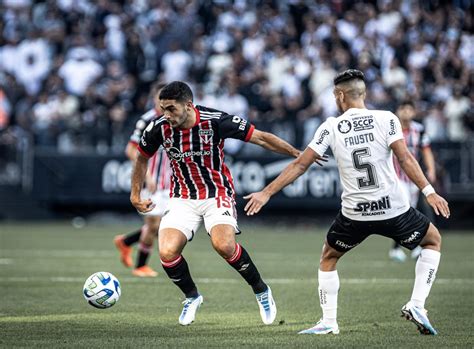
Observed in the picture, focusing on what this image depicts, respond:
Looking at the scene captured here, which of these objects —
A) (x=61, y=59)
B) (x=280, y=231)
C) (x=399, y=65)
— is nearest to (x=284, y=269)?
(x=280, y=231)

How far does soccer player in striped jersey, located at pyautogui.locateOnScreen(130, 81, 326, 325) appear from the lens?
817 cm

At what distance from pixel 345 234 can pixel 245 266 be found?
1.09 m

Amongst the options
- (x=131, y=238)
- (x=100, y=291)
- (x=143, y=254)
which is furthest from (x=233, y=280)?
(x=100, y=291)

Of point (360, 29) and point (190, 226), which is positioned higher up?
point (360, 29)

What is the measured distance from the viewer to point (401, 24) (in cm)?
2200

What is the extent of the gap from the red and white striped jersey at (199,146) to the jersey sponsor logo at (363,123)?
1.18 metres

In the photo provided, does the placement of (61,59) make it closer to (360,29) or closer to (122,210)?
(122,210)

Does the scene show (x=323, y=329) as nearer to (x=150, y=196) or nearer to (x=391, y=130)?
(x=391, y=130)

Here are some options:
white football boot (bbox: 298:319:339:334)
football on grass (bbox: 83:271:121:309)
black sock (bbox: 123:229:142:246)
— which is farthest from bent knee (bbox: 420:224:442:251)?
black sock (bbox: 123:229:142:246)

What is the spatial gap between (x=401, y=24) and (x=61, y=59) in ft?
26.8

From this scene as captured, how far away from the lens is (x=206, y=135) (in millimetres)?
8289

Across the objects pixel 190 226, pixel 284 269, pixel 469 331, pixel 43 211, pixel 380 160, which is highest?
pixel 380 160

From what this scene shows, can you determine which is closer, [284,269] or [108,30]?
[284,269]

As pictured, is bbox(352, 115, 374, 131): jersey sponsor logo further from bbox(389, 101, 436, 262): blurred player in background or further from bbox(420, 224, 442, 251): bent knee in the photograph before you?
bbox(389, 101, 436, 262): blurred player in background
